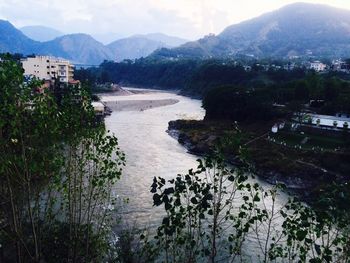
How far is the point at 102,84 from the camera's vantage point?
452 ft

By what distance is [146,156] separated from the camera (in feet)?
156

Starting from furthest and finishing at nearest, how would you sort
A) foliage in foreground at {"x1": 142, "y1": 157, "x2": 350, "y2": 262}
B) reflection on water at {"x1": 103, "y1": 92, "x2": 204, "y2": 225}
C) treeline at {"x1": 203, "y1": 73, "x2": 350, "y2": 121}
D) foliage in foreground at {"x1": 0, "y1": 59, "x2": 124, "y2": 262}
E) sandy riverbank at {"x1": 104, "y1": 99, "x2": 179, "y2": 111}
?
1. sandy riverbank at {"x1": 104, "y1": 99, "x2": 179, "y2": 111}
2. treeline at {"x1": 203, "y1": 73, "x2": 350, "y2": 121}
3. reflection on water at {"x1": 103, "y1": 92, "x2": 204, "y2": 225}
4. foliage in foreground at {"x1": 0, "y1": 59, "x2": 124, "y2": 262}
5. foliage in foreground at {"x1": 142, "y1": 157, "x2": 350, "y2": 262}

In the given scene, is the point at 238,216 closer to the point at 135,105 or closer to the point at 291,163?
the point at 291,163

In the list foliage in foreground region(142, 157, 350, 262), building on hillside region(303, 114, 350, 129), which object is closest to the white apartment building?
building on hillside region(303, 114, 350, 129)

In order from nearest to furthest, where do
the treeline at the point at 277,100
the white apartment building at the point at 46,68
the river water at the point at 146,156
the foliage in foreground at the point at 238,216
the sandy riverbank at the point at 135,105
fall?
1. the foliage in foreground at the point at 238,216
2. the river water at the point at 146,156
3. the treeline at the point at 277,100
4. the white apartment building at the point at 46,68
5. the sandy riverbank at the point at 135,105

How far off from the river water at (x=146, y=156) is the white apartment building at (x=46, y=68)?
20.9 meters

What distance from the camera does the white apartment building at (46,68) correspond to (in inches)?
3605

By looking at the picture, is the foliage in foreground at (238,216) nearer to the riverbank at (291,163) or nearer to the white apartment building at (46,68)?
the riverbank at (291,163)

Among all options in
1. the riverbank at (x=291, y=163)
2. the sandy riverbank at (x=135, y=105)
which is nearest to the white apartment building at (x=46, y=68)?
the sandy riverbank at (x=135, y=105)

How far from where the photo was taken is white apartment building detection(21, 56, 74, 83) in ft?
300

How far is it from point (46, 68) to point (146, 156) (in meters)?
56.8

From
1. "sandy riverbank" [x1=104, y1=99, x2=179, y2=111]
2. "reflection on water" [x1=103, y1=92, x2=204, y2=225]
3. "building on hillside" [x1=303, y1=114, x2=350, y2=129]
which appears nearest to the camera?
"reflection on water" [x1=103, y1=92, x2=204, y2=225]

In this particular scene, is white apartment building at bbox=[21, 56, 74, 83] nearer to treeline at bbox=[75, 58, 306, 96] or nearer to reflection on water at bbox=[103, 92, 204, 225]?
treeline at bbox=[75, 58, 306, 96]

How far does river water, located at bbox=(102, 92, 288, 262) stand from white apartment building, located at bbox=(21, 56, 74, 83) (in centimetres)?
→ 2087
